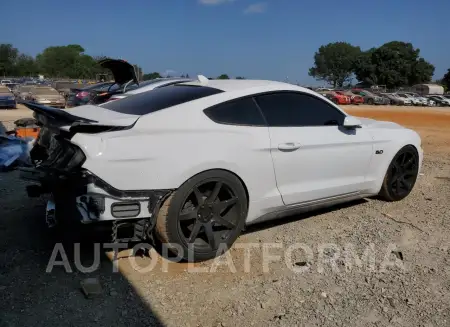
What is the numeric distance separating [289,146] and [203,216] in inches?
40.6

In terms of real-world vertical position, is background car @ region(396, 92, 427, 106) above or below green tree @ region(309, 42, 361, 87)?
below

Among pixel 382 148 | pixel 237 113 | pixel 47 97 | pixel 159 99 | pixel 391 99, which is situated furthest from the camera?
pixel 391 99

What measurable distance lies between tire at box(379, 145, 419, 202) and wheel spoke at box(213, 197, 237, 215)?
2.30 metres

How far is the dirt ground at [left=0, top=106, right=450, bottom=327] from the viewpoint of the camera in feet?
9.48

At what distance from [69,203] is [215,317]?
1.34m

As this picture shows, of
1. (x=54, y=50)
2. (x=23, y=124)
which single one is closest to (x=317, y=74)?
(x=54, y=50)

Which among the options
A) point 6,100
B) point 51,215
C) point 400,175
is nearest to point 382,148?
point 400,175

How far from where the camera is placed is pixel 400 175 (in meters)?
5.36

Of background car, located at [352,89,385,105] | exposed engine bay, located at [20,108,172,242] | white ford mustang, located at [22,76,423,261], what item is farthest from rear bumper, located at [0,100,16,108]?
background car, located at [352,89,385,105]

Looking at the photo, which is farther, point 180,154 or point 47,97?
point 47,97

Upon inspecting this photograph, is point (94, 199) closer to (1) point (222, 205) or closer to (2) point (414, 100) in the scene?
(1) point (222, 205)

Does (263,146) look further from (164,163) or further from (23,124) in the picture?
(23,124)

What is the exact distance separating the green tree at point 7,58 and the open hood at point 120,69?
362 feet

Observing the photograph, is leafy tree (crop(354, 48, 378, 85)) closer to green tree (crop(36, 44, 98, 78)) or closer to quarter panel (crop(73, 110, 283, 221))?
green tree (crop(36, 44, 98, 78))
